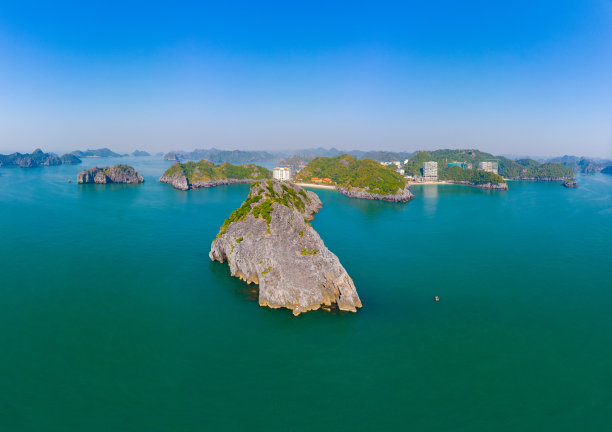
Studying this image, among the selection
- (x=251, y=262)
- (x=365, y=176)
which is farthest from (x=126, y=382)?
(x=365, y=176)

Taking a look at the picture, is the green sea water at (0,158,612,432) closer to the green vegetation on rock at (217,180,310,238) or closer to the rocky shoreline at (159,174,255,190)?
the green vegetation on rock at (217,180,310,238)

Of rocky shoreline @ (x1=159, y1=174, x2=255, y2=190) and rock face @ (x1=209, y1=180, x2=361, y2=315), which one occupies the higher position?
rocky shoreline @ (x1=159, y1=174, x2=255, y2=190)

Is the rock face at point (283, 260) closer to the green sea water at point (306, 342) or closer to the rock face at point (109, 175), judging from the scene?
the green sea water at point (306, 342)

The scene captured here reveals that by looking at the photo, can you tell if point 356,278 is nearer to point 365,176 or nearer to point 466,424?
point 466,424

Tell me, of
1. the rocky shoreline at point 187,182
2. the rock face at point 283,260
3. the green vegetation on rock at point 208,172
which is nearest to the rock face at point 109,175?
the rocky shoreline at point 187,182

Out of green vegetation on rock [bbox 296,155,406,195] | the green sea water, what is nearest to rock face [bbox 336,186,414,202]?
green vegetation on rock [bbox 296,155,406,195]

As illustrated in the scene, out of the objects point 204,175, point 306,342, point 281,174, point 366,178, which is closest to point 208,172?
point 204,175
